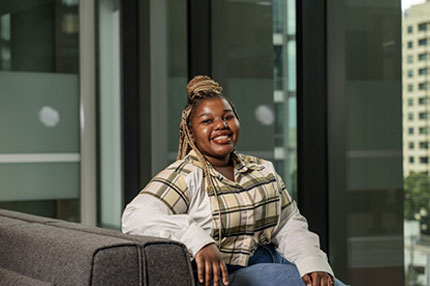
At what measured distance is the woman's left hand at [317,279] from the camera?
179cm

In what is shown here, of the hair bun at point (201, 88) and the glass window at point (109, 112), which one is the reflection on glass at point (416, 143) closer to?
the hair bun at point (201, 88)

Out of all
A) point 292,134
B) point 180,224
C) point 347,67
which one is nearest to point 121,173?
point 292,134

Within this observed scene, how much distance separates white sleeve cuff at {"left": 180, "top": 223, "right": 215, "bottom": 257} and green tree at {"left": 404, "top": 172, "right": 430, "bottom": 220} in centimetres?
79

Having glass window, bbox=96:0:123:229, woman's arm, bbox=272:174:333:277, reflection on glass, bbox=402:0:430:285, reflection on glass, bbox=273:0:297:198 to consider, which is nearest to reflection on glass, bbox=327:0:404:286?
reflection on glass, bbox=402:0:430:285

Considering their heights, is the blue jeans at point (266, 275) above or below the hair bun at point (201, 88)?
below

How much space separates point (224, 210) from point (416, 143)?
0.66 meters

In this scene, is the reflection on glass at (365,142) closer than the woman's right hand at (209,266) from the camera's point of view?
No

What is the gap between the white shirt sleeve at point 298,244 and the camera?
1.83 m

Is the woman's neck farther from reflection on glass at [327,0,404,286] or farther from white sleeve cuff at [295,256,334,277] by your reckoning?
reflection on glass at [327,0,404,286]

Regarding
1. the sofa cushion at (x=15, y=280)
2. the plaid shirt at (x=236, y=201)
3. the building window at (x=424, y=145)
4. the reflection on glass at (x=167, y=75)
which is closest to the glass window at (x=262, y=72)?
the reflection on glass at (x=167, y=75)

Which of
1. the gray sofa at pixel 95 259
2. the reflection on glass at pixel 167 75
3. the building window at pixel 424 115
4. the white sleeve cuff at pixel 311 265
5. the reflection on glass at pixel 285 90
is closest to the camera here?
the gray sofa at pixel 95 259

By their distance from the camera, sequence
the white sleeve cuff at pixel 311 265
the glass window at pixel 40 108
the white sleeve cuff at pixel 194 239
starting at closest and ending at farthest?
the white sleeve cuff at pixel 194 239 → the white sleeve cuff at pixel 311 265 → the glass window at pixel 40 108

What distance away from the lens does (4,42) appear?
4680 mm

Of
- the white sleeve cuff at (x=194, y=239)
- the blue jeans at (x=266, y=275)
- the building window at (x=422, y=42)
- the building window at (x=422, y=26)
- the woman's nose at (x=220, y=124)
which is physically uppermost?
the building window at (x=422, y=26)
